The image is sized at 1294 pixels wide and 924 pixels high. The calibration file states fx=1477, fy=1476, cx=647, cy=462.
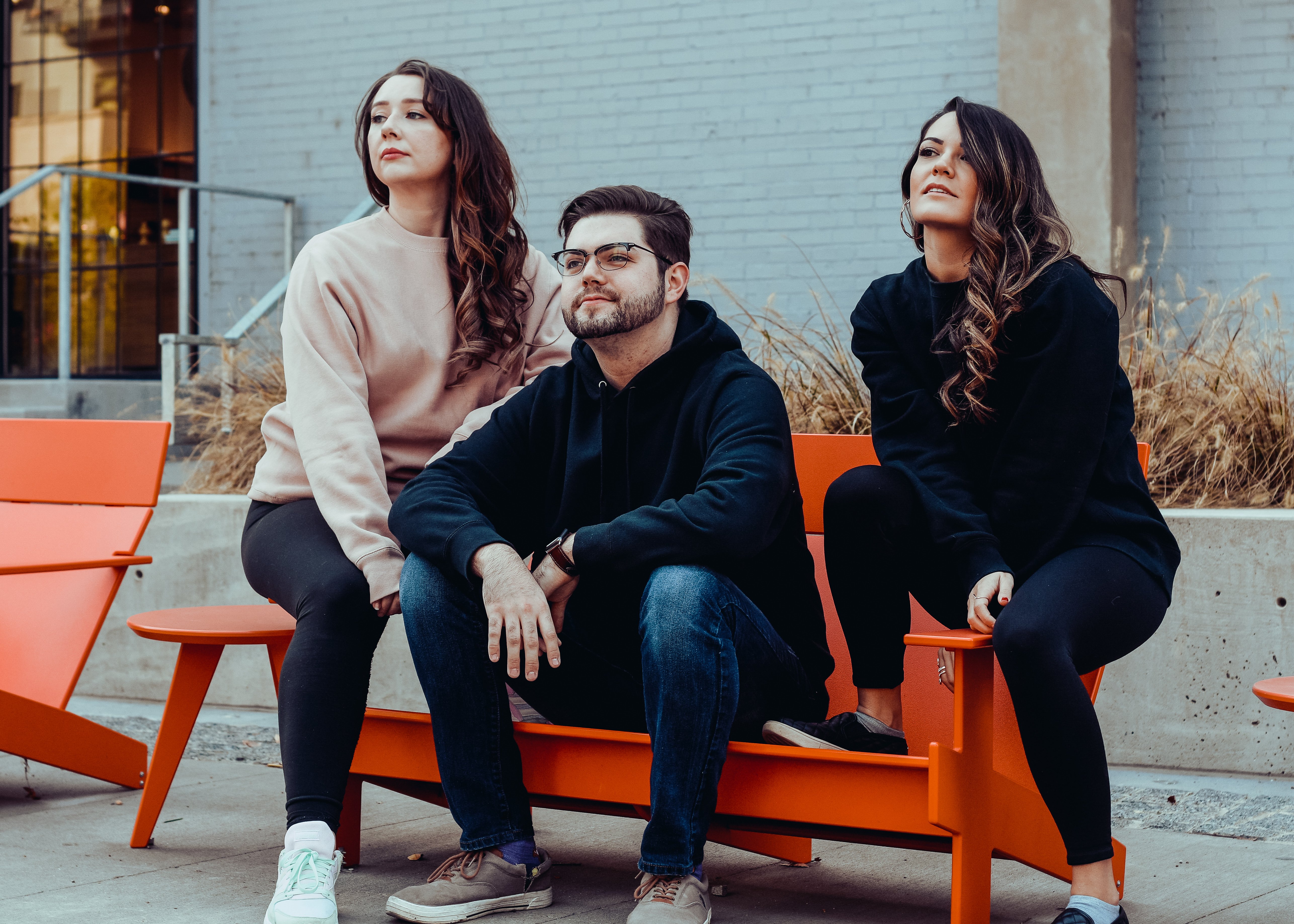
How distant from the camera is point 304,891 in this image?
2.58 metres

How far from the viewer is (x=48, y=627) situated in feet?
12.8

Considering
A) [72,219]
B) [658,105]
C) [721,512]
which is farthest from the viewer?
[72,219]

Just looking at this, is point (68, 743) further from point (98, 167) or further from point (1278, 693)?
point (98, 167)

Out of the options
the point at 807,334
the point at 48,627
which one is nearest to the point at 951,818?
the point at 48,627

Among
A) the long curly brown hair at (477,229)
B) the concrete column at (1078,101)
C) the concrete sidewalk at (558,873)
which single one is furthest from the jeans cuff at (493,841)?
the concrete column at (1078,101)

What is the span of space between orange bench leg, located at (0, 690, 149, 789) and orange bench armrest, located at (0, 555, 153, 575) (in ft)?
1.08

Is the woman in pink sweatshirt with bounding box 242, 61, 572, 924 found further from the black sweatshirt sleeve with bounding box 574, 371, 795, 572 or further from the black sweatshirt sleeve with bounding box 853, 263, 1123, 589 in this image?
the black sweatshirt sleeve with bounding box 853, 263, 1123, 589

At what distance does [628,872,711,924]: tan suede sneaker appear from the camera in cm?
251

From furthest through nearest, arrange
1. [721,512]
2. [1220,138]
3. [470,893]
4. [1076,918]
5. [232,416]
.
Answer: [1220,138] < [232,416] < [470,893] < [721,512] < [1076,918]

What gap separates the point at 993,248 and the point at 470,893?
1538 mm

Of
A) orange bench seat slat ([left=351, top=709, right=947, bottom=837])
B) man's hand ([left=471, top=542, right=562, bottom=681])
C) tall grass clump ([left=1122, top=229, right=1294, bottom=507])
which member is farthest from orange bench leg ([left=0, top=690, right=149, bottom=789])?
tall grass clump ([left=1122, top=229, right=1294, bottom=507])

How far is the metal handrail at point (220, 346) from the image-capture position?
647 cm

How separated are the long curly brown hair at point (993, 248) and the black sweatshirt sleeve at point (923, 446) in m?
0.06

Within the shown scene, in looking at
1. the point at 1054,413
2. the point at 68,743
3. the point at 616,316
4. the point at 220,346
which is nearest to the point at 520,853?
the point at 616,316
